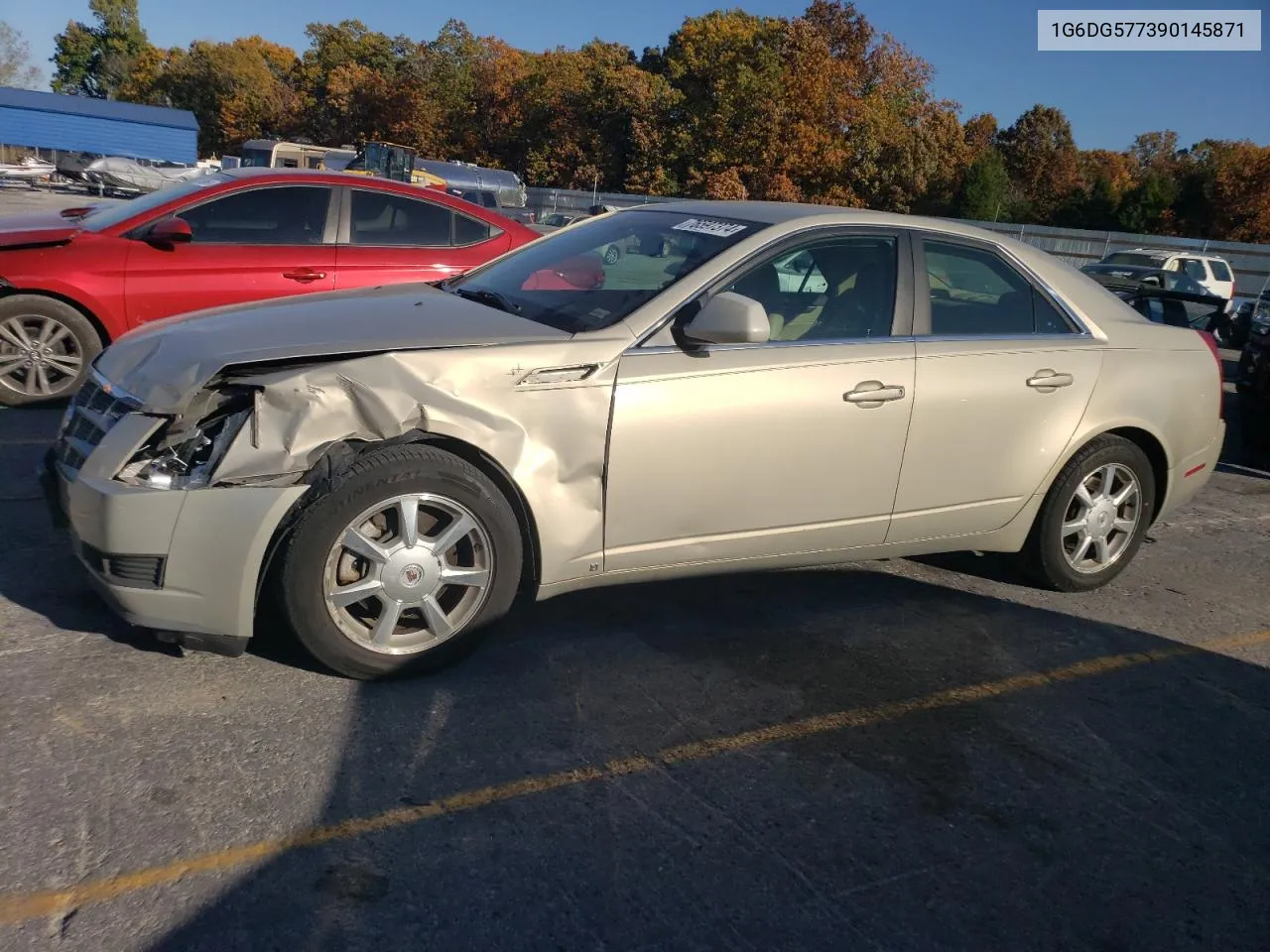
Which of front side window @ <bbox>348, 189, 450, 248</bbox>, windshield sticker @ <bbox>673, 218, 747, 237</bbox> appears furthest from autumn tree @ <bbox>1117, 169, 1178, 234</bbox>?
windshield sticker @ <bbox>673, 218, 747, 237</bbox>

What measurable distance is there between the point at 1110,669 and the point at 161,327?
385cm

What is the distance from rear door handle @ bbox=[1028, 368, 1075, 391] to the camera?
185 inches

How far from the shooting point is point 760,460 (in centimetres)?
404

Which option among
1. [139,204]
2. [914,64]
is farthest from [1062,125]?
[139,204]

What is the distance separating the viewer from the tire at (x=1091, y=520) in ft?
16.2

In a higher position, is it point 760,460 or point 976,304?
point 976,304

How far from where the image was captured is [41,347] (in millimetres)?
6715

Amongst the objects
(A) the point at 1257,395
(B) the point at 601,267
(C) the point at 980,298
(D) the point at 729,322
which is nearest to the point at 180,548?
(D) the point at 729,322

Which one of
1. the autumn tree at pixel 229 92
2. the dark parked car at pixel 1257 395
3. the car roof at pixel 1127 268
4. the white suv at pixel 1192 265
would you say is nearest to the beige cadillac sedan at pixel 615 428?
the dark parked car at pixel 1257 395

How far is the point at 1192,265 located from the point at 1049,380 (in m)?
22.7

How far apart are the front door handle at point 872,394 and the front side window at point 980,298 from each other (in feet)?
1.35

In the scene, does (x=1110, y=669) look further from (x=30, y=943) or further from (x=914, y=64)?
(x=914, y=64)

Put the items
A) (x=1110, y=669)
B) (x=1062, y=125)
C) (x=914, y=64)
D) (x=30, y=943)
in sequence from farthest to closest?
(x=1062, y=125), (x=914, y=64), (x=1110, y=669), (x=30, y=943)

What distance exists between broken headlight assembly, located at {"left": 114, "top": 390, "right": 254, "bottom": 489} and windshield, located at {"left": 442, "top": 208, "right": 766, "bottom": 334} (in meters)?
1.14
